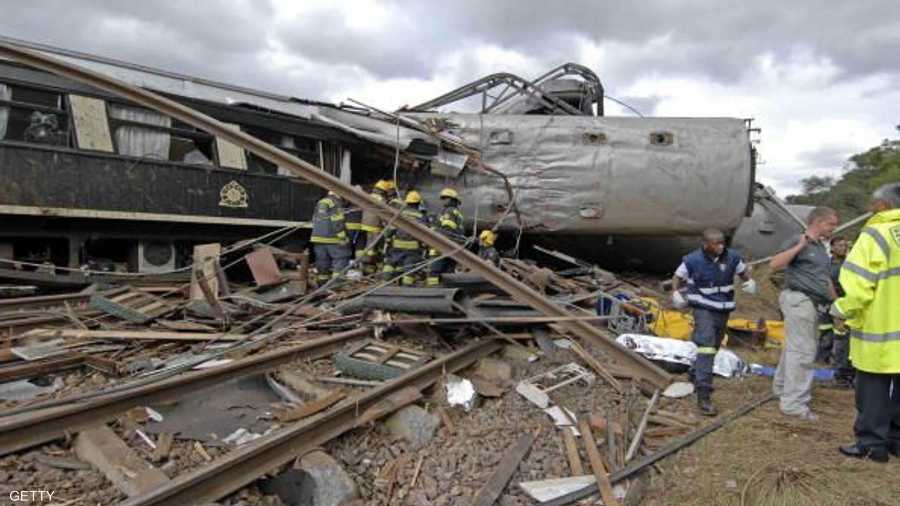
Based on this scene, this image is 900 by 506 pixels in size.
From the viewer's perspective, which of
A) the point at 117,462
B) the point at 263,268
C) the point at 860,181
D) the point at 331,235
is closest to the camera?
the point at 117,462

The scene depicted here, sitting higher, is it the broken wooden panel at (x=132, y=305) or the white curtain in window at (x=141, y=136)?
the white curtain in window at (x=141, y=136)

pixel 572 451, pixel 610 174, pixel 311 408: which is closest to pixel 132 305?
pixel 311 408

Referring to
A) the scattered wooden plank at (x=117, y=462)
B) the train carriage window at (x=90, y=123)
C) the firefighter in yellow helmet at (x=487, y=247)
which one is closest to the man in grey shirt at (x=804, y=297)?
the scattered wooden plank at (x=117, y=462)

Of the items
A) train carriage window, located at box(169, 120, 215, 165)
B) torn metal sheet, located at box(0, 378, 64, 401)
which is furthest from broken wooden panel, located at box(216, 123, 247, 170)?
torn metal sheet, located at box(0, 378, 64, 401)

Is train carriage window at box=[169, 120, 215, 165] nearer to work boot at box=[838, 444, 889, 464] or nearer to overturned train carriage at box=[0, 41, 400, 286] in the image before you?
overturned train carriage at box=[0, 41, 400, 286]

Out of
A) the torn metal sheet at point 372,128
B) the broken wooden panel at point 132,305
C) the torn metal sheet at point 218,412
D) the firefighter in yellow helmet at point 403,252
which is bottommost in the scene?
the torn metal sheet at point 218,412

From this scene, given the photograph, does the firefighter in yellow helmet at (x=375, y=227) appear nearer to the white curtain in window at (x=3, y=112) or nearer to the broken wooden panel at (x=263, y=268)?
the broken wooden panel at (x=263, y=268)

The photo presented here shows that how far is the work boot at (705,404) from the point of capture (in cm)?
459

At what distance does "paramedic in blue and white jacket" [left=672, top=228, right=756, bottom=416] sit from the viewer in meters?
4.69

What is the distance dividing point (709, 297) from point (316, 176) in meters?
3.29

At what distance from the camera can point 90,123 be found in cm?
762

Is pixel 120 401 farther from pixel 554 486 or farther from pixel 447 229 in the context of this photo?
pixel 447 229

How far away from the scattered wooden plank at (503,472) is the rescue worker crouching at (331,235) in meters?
5.14

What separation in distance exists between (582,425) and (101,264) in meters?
7.29
